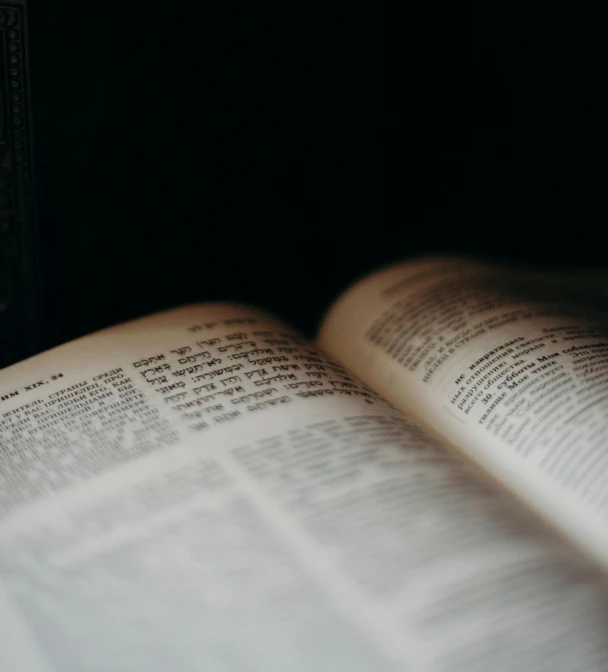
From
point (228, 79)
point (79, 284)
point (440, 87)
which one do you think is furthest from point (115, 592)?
point (440, 87)

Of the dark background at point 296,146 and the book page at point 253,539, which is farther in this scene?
the dark background at point 296,146

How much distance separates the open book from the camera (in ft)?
1.28

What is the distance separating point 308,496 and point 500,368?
0.23 m

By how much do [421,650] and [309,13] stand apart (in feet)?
2.15

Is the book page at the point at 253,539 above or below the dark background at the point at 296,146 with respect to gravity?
below

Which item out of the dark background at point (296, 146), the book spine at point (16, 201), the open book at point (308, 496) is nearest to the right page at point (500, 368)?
the open book at point (308, 496)

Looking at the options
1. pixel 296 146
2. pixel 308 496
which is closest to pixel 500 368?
pixel 308 496

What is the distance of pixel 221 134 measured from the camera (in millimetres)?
772

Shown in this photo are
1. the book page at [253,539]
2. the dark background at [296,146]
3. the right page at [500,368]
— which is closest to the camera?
the book page at [253,539]

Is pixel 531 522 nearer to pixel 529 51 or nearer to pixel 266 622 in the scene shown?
pixel 266 622

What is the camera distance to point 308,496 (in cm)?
47

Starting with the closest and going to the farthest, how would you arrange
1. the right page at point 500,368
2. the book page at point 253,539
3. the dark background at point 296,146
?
the book page at point 253,539, the right page at point 500,368, the dark background at point 296,146

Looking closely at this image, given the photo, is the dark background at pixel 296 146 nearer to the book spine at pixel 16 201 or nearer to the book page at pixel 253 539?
the book spine at pixel 16 201

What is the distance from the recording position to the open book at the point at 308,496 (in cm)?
39
